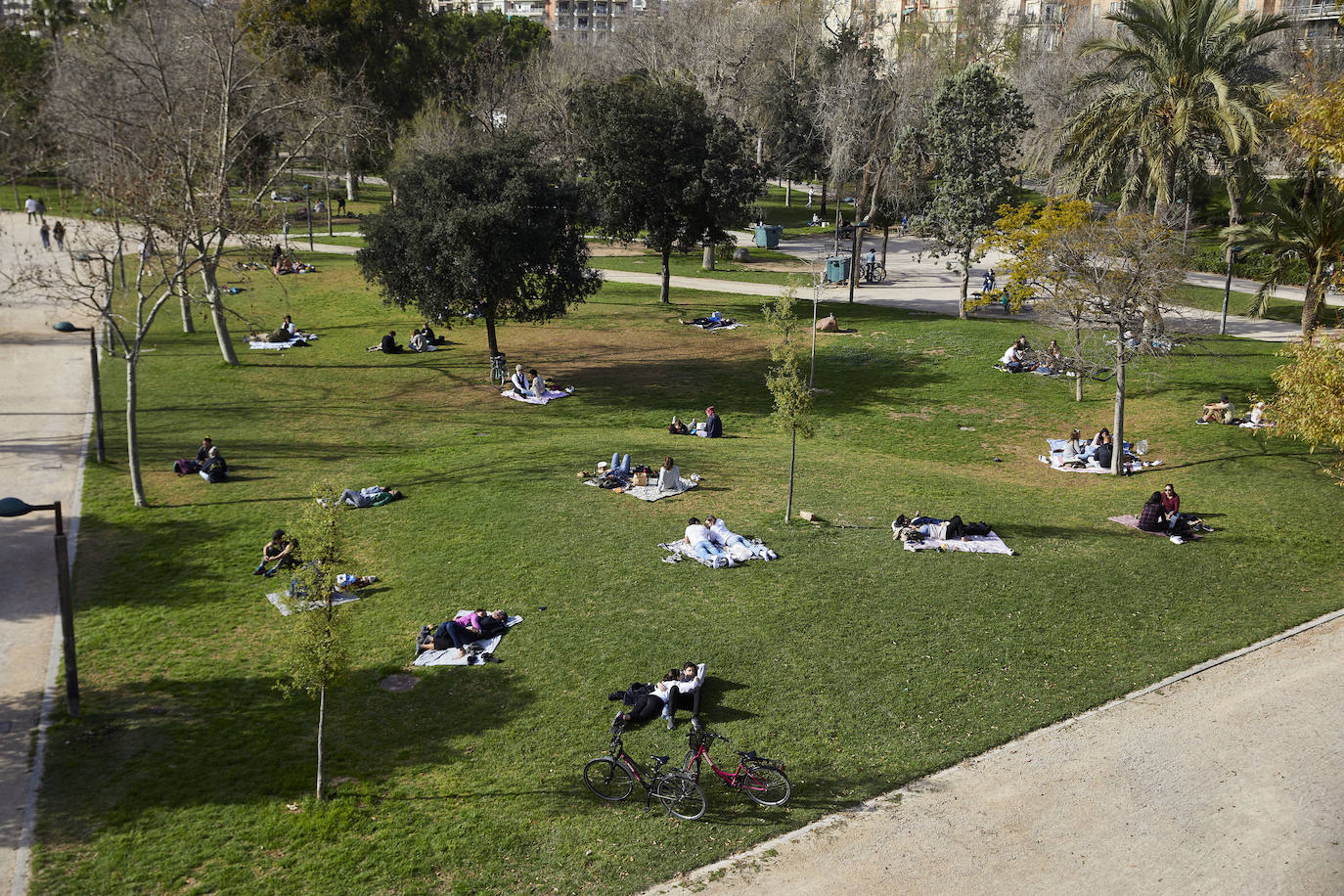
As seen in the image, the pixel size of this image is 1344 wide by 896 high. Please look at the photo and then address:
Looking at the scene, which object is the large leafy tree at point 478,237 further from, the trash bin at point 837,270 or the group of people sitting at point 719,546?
the trash bin at point 837,270

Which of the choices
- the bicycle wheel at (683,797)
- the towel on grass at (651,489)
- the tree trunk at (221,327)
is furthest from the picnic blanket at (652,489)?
the tree trunk at (221,327)

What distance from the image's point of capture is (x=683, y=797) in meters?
11.7

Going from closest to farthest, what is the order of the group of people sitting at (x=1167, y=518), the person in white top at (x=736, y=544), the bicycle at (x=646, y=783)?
the bicycle at (x=646, y=783) → the person in white top at (x=736, y=544) → the group of people sitting at (x=1167, y=518)

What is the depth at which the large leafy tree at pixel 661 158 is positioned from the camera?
38375mm

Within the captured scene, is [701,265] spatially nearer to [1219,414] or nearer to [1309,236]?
→ [1309,236]

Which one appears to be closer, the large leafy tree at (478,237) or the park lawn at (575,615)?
the park lawn at (575,615)

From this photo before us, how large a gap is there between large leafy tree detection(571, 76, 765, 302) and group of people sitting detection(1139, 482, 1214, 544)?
2312 centimetres

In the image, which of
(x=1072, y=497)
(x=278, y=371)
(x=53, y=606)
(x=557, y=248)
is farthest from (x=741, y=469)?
(x=278, y=371)

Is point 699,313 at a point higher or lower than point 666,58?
lower

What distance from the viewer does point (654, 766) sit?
1251cm

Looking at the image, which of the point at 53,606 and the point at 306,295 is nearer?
the point at 53,606

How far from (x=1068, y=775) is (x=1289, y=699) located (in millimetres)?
4048

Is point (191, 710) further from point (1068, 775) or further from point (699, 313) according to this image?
point (699, 313)

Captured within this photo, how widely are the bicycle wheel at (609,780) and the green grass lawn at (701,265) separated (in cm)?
3720
